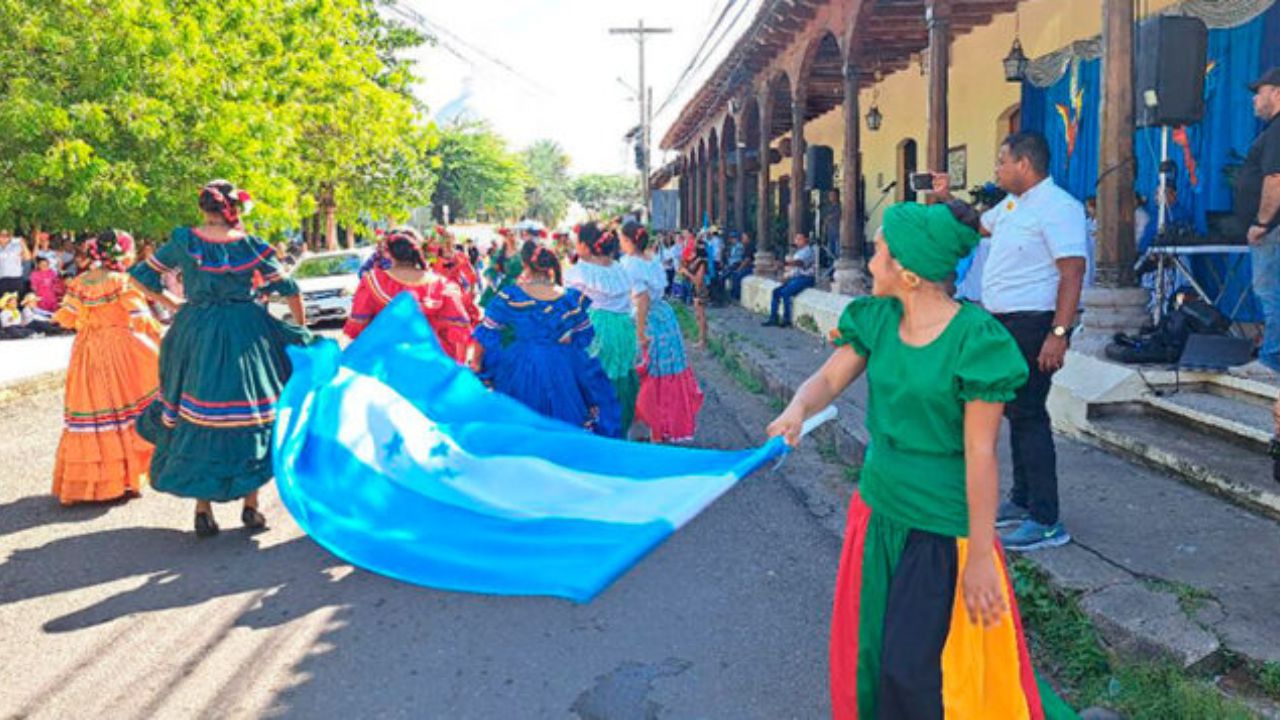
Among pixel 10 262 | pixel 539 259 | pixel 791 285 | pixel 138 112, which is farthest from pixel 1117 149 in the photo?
pixel 10 262

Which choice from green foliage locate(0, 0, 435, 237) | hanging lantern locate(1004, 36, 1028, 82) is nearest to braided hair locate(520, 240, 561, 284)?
hanging lantern locate(1004, 36, 1028, 82)

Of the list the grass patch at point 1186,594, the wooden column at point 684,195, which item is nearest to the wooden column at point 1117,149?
the grass patch at point 1186,594

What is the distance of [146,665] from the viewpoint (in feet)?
13.6

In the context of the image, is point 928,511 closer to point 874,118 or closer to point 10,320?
point 874,118

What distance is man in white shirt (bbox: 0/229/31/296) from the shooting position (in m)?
18.3

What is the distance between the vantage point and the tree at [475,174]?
63.9 meters

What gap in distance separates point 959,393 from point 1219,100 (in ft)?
32.8

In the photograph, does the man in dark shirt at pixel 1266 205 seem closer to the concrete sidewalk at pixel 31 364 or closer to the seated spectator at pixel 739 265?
the concrete sidewalk at pixel 31 364

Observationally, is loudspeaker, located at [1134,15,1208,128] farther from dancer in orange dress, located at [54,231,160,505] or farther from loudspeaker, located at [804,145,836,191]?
loudspeaker, located at [804,145,836,191]

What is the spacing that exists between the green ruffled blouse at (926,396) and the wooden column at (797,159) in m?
15.6

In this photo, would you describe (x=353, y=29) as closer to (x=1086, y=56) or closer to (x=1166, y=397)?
(x=1086, y=56)

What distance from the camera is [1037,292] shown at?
486 centimetres

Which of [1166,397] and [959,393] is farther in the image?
[1166,397]

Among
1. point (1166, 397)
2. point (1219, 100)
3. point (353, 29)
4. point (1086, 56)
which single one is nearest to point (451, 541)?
point (1166, 397)
